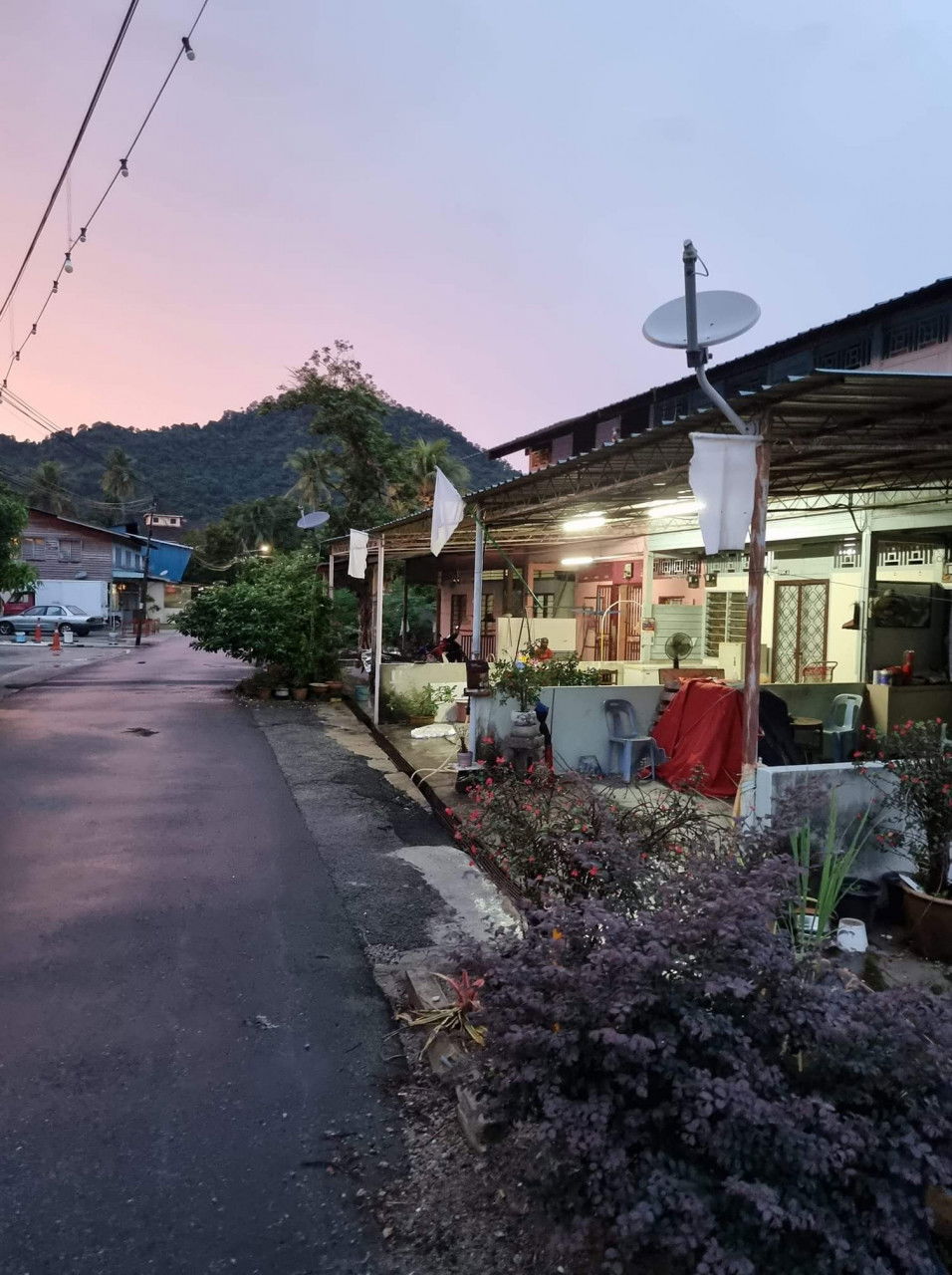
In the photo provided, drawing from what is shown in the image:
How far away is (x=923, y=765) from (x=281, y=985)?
403 cm

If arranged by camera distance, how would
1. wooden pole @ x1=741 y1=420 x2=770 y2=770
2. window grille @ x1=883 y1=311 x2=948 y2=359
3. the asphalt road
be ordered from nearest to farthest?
the asphalt road, wooden pole @ x1=741 y1=420 x2=770 y2=770, window grille @ x1=883 y1=311 x2=948 y2=359

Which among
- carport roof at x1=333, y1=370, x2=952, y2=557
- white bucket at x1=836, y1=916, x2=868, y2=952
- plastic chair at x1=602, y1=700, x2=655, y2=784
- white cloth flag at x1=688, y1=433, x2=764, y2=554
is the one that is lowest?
white bucket at x1=836, y1=916, x2=868, y2=952

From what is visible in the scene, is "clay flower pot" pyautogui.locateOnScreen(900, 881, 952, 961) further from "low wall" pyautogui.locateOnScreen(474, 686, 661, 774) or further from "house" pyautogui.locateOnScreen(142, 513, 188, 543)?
"house" pyautogui.locateOnScreen(142, 513, 188, 543)

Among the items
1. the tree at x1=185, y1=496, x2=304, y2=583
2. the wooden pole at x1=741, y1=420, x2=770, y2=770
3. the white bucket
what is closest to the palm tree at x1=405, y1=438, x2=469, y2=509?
the tree at x1=185, y1=496, x2=304, y2=583

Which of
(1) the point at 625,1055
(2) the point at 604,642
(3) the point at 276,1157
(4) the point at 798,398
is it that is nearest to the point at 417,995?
(3) the point at 276,1157

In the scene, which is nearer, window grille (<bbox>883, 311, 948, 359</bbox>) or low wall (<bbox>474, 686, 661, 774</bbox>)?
low wall (<bbox>474, 686, 661, 774</bbox>)

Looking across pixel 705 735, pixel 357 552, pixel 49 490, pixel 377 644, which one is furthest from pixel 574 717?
pixel 49 490

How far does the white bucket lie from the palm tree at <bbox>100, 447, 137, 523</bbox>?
73666 millimetres

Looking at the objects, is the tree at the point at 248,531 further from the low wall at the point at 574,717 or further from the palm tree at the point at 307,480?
the low wall at the point at 574,717

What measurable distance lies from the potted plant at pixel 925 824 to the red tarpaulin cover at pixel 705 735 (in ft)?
8.26

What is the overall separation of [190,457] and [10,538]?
59.1 m

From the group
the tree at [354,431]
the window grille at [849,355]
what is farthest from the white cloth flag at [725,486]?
the tree at [354,431]

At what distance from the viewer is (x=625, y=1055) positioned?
2.18 meters

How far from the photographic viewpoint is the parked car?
131 ft
